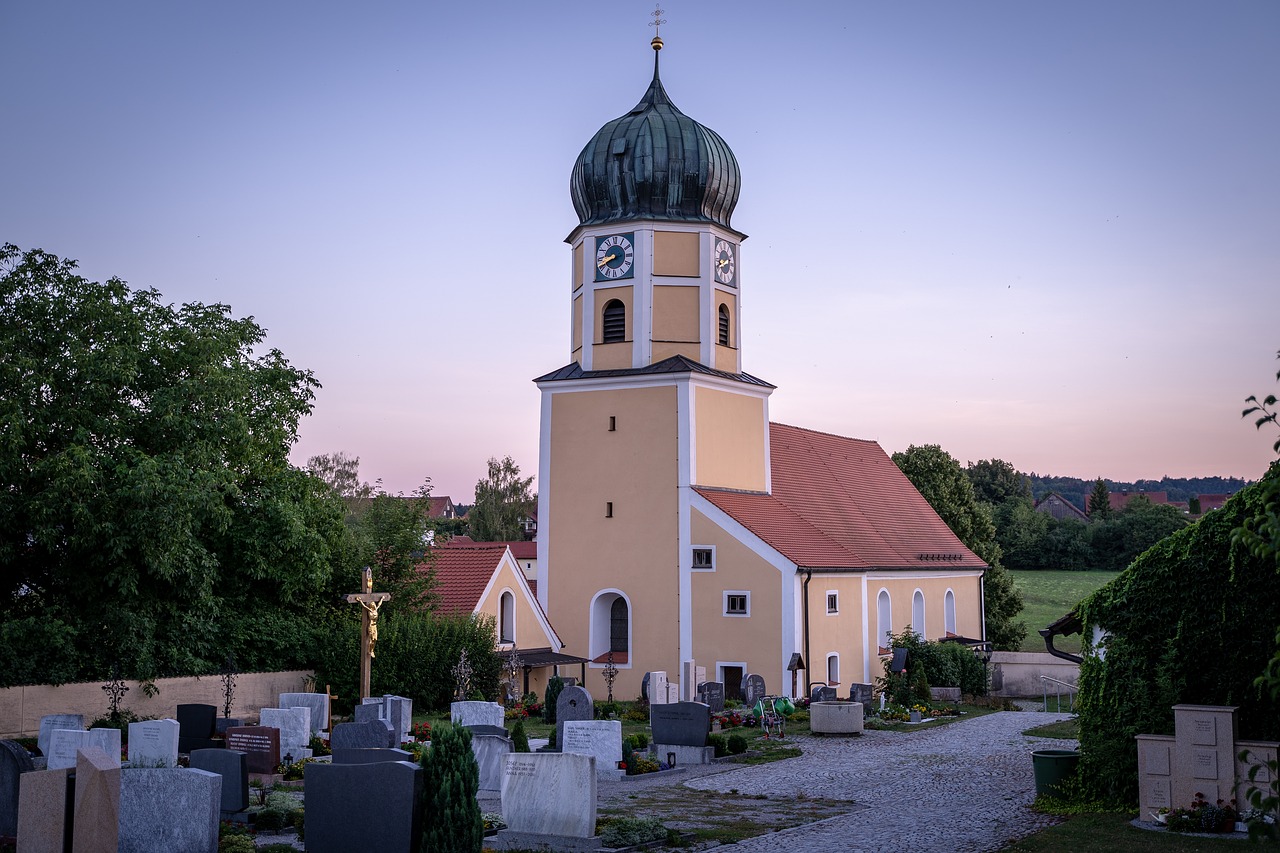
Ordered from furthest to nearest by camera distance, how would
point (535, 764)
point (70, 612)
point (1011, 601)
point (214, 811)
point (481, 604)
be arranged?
point (1011, 601) → point (481, 604) → point (70, 612) → point (535, 764) → point (214, 811)

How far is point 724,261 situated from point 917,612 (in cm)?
1335

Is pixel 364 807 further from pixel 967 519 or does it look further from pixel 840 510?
pixel 967 519

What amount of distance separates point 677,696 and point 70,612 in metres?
13.1

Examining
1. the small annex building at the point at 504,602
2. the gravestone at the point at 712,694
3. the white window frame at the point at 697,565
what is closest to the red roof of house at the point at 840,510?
the white window frame at the point at 697,565

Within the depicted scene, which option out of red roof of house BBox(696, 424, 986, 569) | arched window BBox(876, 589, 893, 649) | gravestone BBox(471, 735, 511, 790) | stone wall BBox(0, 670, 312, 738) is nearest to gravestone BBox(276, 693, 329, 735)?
stone wall BBox(0, 670, 312, 738)

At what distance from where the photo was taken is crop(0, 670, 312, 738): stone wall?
23.3 metres

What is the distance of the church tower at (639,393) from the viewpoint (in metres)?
34.5

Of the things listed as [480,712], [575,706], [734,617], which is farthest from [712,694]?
[480,712]

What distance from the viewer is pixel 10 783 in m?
13.6

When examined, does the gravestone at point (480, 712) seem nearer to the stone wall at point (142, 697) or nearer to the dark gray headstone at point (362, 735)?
the dark gray headstone at point (362, 735)

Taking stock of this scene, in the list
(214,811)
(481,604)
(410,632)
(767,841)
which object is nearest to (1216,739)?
(767,841)

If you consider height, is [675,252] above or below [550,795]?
above

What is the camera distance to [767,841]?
14.0 metres

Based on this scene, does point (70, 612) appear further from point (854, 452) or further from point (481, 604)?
point (854, 452)
